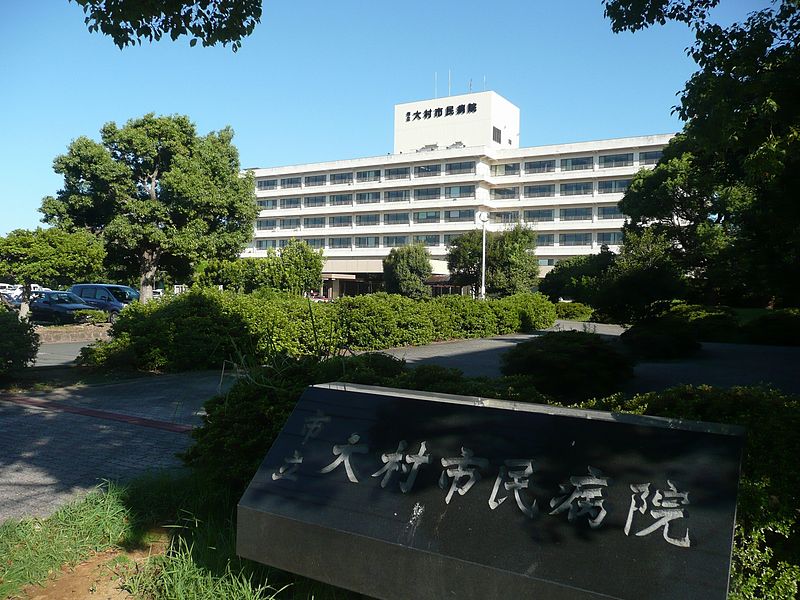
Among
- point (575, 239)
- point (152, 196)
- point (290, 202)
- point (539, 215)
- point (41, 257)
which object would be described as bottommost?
point (41, 257)

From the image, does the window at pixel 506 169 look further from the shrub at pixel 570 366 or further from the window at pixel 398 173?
the shrub at pixel 570 366

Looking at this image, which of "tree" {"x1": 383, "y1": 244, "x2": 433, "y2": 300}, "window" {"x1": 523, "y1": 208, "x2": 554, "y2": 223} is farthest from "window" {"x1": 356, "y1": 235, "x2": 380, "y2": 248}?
"tree" {"x1": 383, "y1": 244, "x2": 433, "y2": 300}

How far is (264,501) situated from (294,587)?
1.89ft

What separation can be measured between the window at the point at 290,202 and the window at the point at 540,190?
2755 centimetres

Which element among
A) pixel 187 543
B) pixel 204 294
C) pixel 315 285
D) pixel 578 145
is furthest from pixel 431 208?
pixel 187 543

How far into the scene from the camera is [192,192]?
31.1 m

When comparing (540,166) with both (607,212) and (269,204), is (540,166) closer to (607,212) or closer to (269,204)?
(607,212)

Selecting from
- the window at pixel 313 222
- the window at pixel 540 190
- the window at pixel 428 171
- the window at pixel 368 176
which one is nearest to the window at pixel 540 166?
the window at pixel 540 190

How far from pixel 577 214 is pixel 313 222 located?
30540mm

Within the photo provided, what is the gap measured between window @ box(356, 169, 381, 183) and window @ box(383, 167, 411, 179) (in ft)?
2.81

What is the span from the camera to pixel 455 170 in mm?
69500

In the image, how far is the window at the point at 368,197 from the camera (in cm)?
7400

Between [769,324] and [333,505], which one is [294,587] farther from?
[769,324]

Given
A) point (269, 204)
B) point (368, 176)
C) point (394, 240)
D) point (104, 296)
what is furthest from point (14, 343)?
point (269, 204)
